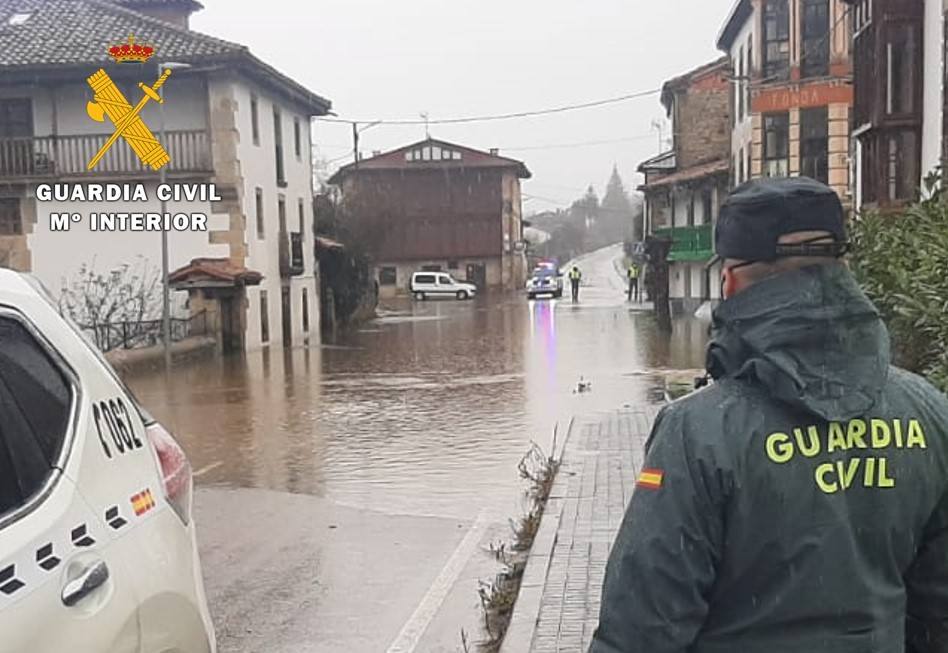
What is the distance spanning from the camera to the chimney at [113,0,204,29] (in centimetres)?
3319

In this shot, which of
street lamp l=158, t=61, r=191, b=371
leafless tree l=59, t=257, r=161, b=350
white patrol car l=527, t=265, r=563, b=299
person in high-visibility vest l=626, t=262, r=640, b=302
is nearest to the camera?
street lamp l=158, t=61, r=191, b=371

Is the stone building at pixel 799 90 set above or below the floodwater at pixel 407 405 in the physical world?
above

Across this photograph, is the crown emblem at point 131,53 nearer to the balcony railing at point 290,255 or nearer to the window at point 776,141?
the balcony railing at point 290,255

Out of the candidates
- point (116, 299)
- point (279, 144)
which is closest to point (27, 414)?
point (116, 299)

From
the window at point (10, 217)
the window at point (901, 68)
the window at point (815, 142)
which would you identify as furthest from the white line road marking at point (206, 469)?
the window at point (815, 142)

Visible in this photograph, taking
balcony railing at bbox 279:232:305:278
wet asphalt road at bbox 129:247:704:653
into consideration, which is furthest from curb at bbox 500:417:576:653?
balcony railing at bbox 279:232:305:278

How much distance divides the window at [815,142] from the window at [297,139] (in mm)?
16631

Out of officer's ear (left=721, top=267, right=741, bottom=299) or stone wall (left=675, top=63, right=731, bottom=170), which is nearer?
officer's ear (left=721, top=267, right=741, bottom=299)

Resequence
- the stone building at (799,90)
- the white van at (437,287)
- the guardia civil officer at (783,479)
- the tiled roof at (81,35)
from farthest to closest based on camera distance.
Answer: the white van at (437,287), the stone building at (799,90), the tiled roof at (81,35), the guardia civil officer at (783,479)

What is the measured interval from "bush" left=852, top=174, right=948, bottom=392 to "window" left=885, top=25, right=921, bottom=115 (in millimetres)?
7059

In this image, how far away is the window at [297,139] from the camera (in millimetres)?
34094

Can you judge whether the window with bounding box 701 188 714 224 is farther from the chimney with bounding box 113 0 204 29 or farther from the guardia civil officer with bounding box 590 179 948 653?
the guardia civil officer with bounding box 590 179 948 653

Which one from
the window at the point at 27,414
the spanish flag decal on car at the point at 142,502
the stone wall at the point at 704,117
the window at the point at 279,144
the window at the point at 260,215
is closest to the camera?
the window at the point at 27,414

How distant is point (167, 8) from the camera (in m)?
33.3
